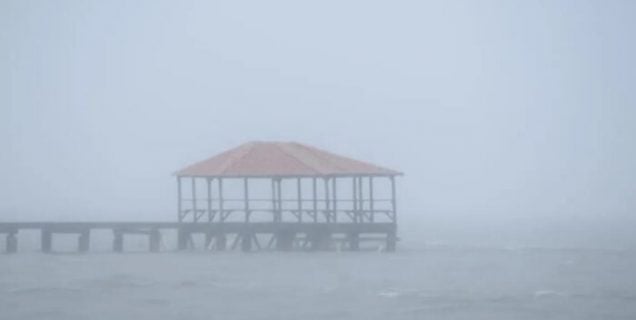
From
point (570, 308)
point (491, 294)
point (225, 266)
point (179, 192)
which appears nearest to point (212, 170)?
point (179, 192)

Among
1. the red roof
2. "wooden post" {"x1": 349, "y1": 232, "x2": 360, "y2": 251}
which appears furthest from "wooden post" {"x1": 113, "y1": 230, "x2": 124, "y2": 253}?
"wooden post" {"x1": 349, "y1": 232, "x2": 360, "y2": 251}

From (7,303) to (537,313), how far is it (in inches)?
656

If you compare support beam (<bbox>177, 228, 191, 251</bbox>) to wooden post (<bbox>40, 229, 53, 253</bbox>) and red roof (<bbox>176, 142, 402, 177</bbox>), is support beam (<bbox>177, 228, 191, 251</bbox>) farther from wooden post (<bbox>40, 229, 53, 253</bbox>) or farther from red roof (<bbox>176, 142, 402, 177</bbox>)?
wooden post (<bbox>40, 229, 53, 253</bbox>)

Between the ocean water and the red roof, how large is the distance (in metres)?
3.63

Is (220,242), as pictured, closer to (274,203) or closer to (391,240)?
(274,203)

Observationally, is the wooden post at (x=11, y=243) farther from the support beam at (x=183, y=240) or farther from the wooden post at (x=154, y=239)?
the support beam at (x=183, y=240)

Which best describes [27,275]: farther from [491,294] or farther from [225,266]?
[491,294]

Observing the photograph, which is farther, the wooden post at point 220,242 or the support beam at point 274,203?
the wooden post at point 220,242

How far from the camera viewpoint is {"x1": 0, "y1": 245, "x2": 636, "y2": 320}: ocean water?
133 feet

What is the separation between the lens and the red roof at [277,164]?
187ft

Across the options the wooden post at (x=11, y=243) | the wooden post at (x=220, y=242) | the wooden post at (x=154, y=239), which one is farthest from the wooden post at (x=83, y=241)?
the wooden post at (x=220, y=242)

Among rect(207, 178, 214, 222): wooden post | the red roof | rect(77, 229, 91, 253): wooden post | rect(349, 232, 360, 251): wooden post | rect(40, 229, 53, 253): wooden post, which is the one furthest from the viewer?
rect(77, 229, 91, 253): wooden post

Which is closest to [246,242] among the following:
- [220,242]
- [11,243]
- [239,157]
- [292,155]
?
[220,242]

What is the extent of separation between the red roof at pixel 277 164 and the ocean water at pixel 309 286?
363cm
